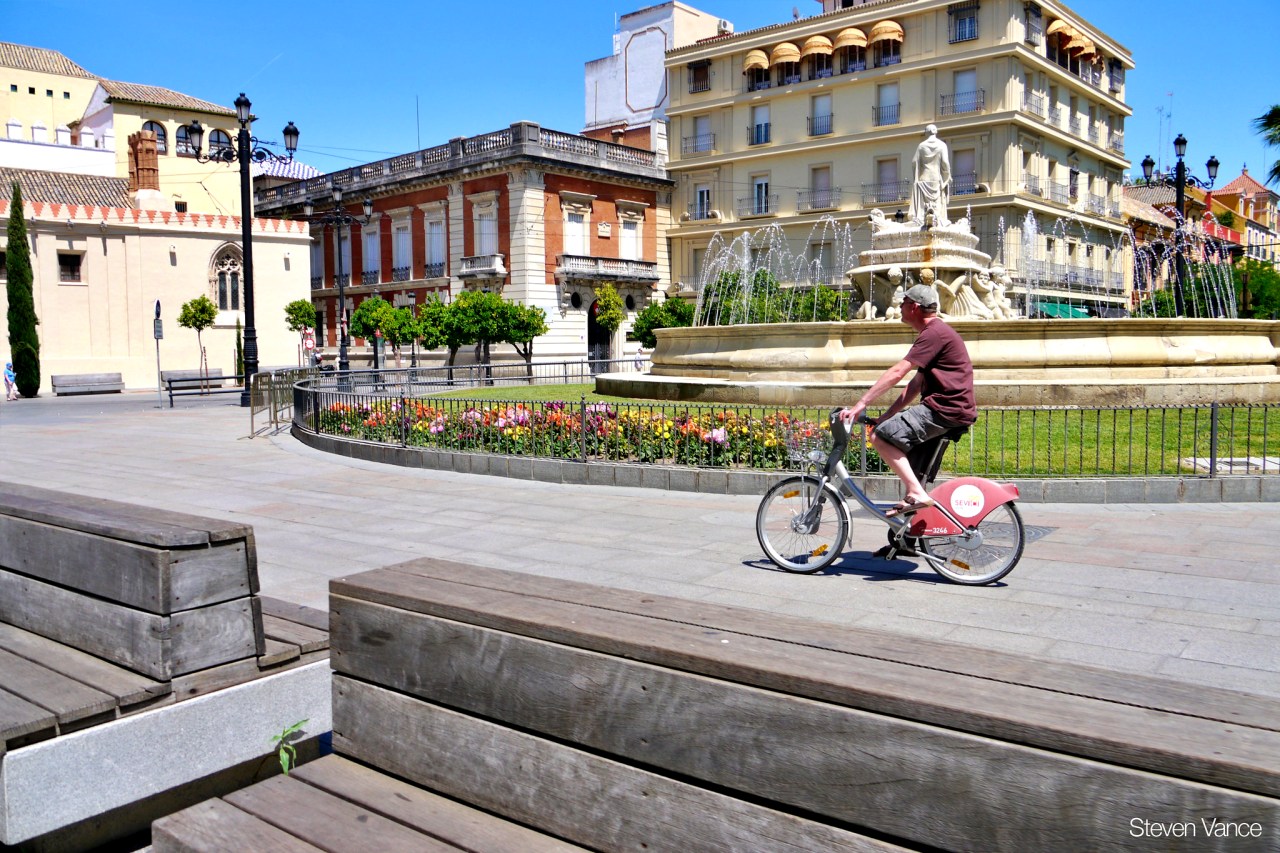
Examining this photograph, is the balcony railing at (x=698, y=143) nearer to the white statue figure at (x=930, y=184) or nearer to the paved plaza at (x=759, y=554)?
the white statue figure at (x=930, y=184)

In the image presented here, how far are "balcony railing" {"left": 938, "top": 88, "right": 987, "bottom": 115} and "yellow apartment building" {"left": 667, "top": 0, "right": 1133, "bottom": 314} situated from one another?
53mm

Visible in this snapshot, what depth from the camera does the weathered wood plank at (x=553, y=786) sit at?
75.8 inches

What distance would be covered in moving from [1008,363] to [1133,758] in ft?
48.7

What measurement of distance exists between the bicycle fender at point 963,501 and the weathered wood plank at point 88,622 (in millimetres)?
4822

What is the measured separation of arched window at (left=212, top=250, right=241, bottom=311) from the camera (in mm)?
43500

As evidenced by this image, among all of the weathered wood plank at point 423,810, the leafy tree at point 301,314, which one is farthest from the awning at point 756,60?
the weathered wood plank at point 423,810

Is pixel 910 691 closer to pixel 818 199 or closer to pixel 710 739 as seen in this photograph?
pixel 710 739

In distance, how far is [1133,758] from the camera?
153 cm

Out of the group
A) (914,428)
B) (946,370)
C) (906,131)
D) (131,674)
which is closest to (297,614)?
(131,674)

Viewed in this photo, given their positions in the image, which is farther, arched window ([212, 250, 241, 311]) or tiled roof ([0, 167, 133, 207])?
arched window ([212, 250, 241, 311])

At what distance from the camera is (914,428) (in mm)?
6625

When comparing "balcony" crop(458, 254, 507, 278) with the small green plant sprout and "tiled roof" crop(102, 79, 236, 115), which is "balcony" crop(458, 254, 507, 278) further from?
the small green plant sprout

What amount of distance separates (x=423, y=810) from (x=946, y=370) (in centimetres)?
502

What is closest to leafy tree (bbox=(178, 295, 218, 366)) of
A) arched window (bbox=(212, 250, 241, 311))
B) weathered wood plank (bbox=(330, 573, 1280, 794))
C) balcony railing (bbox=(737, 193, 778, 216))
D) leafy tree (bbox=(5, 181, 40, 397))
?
arched window (bbox=(212, 250, 241, 311))
